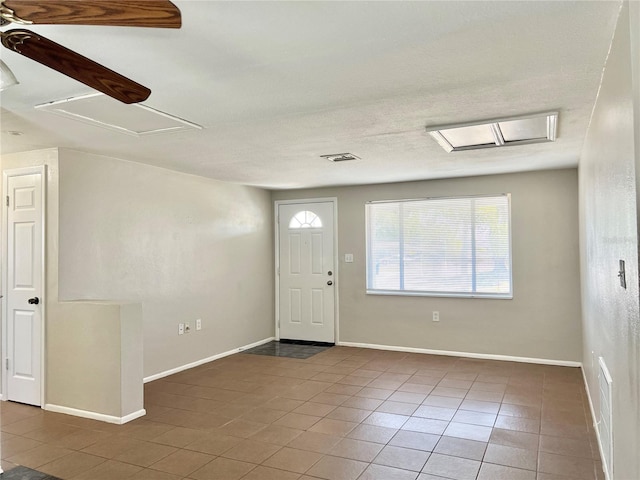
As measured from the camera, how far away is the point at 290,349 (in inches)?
239

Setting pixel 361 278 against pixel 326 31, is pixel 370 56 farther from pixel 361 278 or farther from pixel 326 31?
pixel 361 278

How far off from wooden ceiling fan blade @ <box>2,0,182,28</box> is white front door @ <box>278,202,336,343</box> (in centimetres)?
513

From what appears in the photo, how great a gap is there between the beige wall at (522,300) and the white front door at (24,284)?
286cm

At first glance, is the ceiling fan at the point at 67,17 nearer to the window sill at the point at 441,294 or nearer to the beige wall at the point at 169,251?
the beige wall at the point at 169,251

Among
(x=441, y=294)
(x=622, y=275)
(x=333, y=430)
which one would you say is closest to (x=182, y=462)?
(x=333, y=430)

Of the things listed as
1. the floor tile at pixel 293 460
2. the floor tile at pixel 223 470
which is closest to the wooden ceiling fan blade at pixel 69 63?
the floor tile at pixel 223 470

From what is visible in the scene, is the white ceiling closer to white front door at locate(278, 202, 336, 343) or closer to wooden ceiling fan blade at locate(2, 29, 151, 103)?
wooden ceiling fan blade at locate(2, 29, 151, 103)

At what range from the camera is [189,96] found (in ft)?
8.22

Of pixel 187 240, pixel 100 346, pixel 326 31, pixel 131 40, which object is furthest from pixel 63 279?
pixel 326 31

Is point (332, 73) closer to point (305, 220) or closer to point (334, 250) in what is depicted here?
point (334, 250)

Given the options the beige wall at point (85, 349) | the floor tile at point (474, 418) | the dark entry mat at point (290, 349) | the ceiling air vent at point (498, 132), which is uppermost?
the ceiling air vent at point (498, 132)

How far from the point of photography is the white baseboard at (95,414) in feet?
11.5

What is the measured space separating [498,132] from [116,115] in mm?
2713

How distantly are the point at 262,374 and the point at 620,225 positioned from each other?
3.85 m
